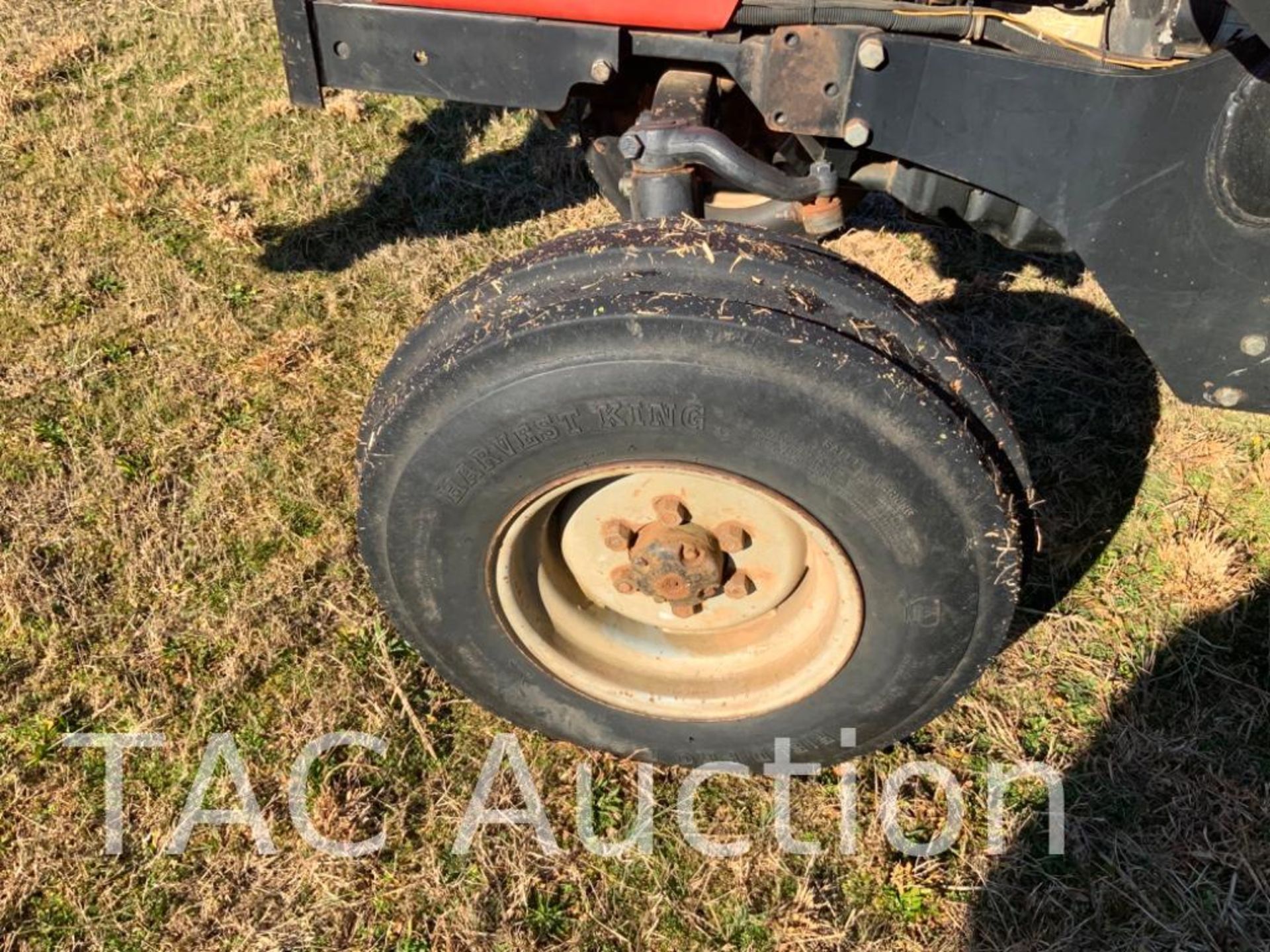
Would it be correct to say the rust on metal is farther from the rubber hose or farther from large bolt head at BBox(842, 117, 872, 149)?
the rubber hose

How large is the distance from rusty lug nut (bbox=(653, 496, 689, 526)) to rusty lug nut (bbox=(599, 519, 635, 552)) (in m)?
0.08

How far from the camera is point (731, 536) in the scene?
7.23 ft

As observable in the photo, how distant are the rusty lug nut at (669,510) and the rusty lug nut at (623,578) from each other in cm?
15

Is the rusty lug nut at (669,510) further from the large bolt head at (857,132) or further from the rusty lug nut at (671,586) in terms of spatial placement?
the large bolt head at (857,132)

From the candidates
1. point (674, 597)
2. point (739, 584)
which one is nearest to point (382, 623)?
point (674, 597)

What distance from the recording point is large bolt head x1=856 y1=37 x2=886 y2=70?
6.66 feet

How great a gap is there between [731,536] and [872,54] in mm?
951

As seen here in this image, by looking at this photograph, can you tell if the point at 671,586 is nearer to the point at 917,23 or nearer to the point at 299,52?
the point at 917,23

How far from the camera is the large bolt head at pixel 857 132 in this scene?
6.93 feet

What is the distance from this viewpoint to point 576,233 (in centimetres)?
210

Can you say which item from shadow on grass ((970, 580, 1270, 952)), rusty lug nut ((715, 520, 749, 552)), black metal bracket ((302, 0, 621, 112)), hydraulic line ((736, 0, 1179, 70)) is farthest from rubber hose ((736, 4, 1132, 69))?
shadow on grass ((970, 580, 1270, 952))

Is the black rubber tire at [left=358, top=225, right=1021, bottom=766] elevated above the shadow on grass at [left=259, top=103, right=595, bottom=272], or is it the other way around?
the black rubber tire at [left=358, top=225, right=1021, bottom=766]

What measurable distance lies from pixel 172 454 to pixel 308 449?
1.22 feet

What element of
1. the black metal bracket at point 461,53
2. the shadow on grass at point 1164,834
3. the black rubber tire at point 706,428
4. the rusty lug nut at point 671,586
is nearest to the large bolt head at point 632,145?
the black metal bracket at point 461,53
